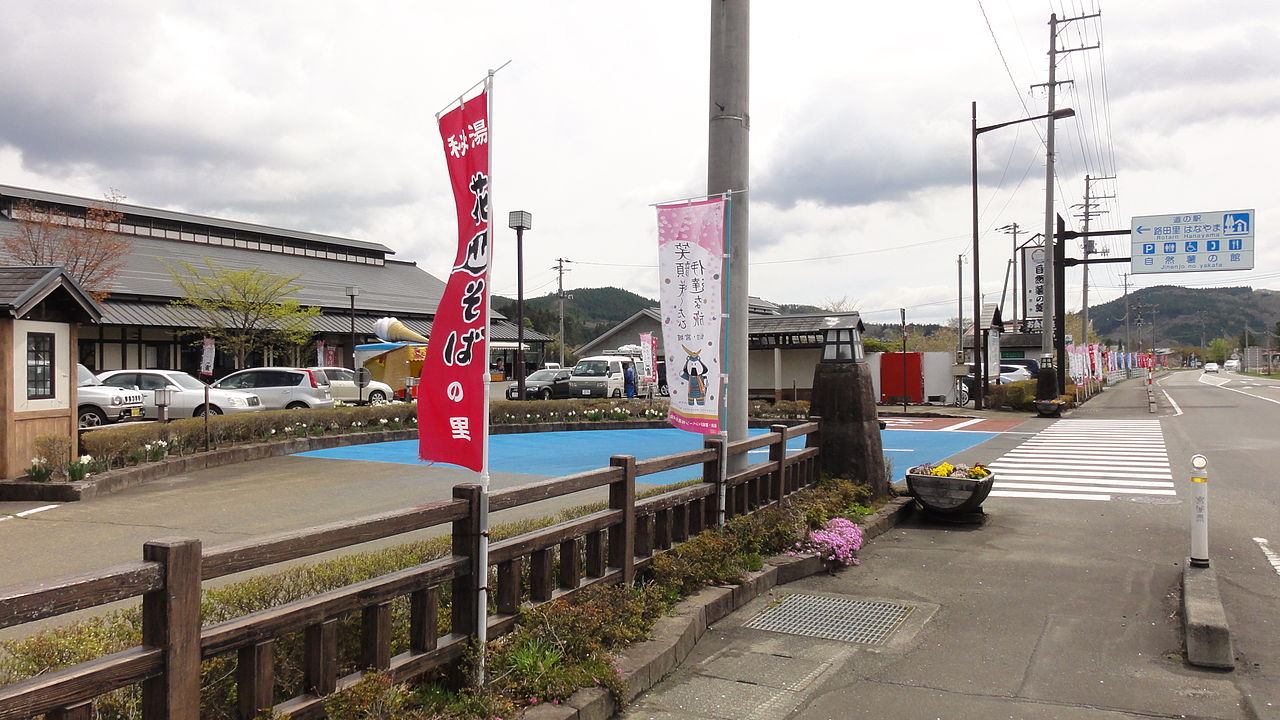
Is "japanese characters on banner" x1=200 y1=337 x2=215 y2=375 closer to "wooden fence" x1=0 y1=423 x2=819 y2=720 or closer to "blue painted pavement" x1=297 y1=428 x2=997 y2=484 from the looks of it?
"blue painted pavement" x1=297 y1=428 x2=997 y2=484

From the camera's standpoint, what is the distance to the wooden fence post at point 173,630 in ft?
9.05

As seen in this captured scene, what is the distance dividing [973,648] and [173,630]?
15.5 ft

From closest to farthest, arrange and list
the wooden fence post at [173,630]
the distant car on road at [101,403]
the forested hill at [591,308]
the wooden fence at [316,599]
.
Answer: the wooden fence at [316,599], the wooden fence post at [173,630], the distant car on road at [101,403], the forested hill at [591,308]

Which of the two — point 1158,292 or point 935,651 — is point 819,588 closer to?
point 935,651

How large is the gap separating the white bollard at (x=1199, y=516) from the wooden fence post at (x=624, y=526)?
4611mm

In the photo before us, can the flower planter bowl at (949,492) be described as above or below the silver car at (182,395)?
below

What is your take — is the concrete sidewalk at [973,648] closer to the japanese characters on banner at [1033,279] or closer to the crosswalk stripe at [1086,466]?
the crosswalk stripe at [1086,466]

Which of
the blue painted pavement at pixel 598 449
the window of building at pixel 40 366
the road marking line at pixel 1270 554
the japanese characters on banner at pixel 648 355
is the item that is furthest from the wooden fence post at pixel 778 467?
the japanese characters on banner at pixel 648 355

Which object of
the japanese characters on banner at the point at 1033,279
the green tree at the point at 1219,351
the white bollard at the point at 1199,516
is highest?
the japanese characters on banner at the point at 1033,279

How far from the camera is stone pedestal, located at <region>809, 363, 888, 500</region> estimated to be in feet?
30.9

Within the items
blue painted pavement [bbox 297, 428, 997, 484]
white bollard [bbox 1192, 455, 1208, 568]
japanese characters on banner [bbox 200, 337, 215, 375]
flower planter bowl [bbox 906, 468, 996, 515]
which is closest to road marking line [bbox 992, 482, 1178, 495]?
blue painted pavement [bbox 297, 428, 997, 484]

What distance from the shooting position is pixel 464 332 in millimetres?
4199

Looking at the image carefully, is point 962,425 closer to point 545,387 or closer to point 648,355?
point 648,355

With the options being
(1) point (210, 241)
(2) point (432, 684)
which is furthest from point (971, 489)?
(1) point (210, 241)
